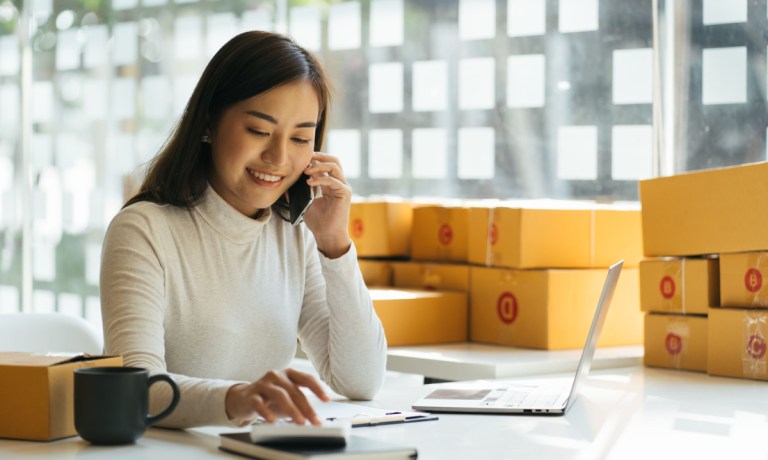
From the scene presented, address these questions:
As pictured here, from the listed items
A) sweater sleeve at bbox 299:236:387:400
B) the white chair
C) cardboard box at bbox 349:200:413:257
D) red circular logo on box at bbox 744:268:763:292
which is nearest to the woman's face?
sweater sleeve at bbox 299:236:387:400

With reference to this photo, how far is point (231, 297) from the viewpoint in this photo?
177cm

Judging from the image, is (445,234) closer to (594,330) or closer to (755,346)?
(755,346)

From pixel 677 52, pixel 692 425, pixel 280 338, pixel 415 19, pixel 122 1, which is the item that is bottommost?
pixel 692 425

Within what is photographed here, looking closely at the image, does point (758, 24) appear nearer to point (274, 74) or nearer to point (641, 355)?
point (641, 355)

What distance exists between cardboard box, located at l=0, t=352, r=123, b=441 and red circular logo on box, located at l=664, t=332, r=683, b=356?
4.72 ft

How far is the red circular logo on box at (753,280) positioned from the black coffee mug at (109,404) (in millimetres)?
1389

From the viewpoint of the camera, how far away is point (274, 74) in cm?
174

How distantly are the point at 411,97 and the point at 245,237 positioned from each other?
1.90 meters

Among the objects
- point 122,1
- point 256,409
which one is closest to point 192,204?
point 256,409

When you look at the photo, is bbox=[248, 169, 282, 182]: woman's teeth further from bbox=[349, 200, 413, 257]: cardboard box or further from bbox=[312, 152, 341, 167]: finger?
bbox=[349, 200, 413, 257]: cardboard box

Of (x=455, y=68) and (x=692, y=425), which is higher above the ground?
(x=455, y=68)

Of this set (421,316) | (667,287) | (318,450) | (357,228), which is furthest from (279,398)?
(357,228)

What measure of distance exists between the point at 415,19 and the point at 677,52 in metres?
1.05

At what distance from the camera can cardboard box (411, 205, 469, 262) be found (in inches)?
115
